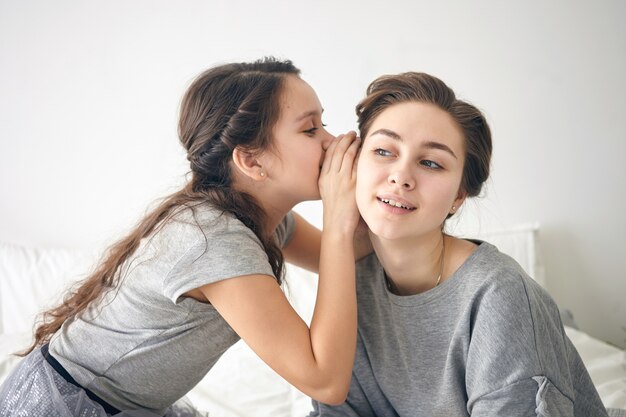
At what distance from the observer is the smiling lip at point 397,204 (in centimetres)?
116

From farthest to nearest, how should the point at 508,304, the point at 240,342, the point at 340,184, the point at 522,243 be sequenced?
the point at 522,243 < the point at 240,342 < the point at 340,184 < the point at 508,304

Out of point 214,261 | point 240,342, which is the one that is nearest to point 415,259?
point 214,261

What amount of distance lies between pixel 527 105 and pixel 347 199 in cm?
141

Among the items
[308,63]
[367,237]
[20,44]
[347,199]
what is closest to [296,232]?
[367,237]

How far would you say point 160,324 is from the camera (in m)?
1.26

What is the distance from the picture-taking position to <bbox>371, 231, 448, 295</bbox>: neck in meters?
1.26

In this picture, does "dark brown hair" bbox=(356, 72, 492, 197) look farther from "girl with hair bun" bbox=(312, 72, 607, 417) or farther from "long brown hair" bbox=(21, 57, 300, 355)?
"long brown hair" bbox=(21, 57, 300, 355)

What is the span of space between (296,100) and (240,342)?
110 centimetres

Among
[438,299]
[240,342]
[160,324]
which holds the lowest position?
[240,342]

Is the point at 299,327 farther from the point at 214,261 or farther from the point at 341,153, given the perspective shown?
the point at 341,153

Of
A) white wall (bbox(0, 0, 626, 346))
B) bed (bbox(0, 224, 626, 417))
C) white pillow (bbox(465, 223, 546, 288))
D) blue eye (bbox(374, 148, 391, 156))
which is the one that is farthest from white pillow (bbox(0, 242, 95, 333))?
white pillow (bbox(465, 223, 546, 288))

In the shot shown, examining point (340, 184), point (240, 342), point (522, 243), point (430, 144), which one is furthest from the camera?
point (522, 243)

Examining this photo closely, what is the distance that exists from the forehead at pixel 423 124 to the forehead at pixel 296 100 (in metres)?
0.21

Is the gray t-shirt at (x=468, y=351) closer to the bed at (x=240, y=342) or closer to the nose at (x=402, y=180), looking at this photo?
the nose at (x=402, y=180)
